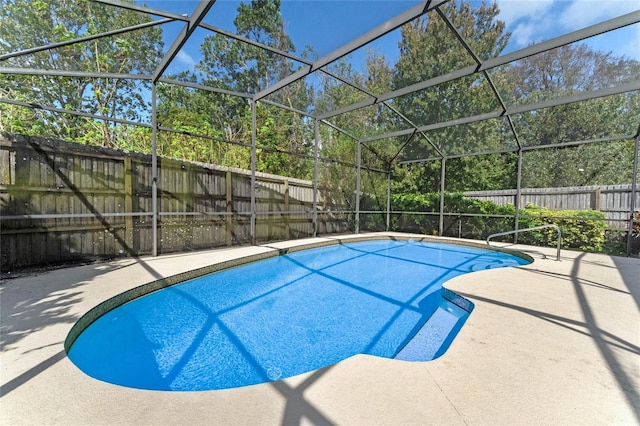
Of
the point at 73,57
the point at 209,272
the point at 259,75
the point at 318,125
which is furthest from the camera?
the point at 259,75

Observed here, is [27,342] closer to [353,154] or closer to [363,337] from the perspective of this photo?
[363,337]

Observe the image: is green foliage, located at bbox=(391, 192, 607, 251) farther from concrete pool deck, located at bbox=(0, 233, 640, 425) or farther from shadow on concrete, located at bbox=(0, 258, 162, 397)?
shadow on concrete, located at bbox=(0, 258, 162, 397)

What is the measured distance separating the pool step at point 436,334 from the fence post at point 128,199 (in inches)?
199

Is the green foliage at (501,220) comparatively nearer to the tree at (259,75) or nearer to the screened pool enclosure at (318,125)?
the screened pool enclosure at (318,125)

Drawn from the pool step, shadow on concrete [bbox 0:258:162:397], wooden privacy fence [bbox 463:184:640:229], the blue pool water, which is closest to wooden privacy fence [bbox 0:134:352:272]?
shadow on concrete [bbox 0:258:162:397]

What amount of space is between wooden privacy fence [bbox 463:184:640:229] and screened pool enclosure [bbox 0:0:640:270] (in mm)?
38

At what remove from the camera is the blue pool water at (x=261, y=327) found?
2.34 meters

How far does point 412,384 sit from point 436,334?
1569mm

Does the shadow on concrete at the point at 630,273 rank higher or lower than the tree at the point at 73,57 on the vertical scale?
lower

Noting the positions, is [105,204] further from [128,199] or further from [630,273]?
[630,273]

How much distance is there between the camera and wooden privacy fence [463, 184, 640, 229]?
6.75m

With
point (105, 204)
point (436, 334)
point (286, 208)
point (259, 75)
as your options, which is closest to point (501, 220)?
point (286, 208)

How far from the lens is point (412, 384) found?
5.25 ft

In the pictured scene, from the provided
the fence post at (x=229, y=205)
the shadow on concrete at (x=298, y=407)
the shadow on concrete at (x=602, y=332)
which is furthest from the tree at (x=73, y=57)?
the shadow on concrete at (x=602, y=332)
